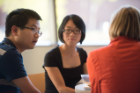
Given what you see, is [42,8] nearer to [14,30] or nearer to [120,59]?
[14,30]

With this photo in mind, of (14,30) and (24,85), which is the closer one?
(24,85)

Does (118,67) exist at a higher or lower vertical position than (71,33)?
lower

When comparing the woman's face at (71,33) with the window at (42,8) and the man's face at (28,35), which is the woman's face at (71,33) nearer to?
the man's face at (28,35)

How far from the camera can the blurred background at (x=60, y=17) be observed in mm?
2955

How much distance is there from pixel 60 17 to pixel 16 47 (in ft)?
7.07

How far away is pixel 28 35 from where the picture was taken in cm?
103

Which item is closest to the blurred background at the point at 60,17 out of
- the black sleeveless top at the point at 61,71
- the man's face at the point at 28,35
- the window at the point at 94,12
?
the window at the point at 94,12

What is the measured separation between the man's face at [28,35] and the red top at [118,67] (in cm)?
51

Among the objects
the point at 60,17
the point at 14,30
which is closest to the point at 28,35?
the point at 14,30

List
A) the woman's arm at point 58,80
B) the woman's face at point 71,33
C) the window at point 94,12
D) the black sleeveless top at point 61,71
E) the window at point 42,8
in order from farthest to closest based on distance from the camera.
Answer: the window at point 42,8 < the window at point 94,12 < the woman's face at point 71,33 < the black sleeveless top at point 61,71 < the woman's arm at point 58,80

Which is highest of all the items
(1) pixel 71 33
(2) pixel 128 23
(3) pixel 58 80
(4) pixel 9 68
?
(2) pixel 128 23

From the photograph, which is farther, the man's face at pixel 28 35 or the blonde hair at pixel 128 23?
the man's face at pixel 28 35

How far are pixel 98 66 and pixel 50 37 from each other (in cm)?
239

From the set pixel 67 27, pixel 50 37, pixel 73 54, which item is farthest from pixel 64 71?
pixel 50 37
